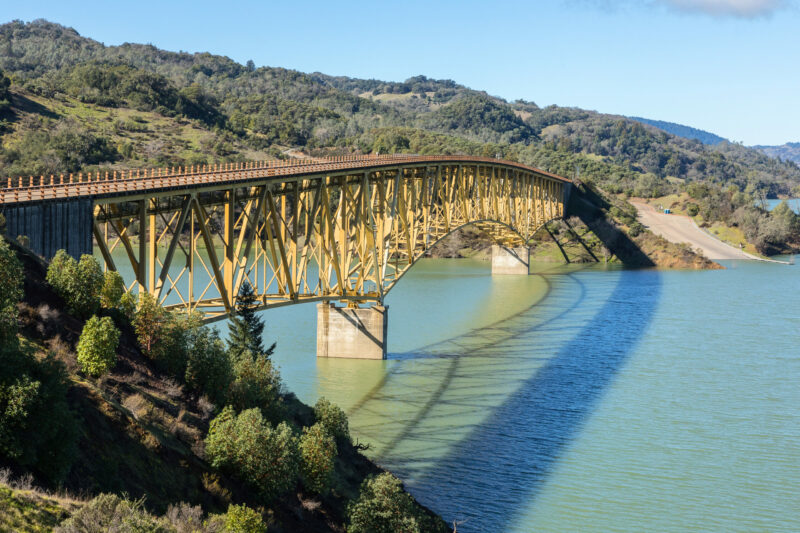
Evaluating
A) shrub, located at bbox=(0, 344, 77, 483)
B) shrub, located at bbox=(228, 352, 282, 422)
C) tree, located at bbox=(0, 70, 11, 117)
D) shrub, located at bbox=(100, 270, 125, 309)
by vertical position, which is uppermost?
tree, located at bbox=(0, 70, 11, 117)

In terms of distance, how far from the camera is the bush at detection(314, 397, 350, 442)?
2739 centimetres

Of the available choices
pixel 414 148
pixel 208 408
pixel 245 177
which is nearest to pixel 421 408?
pixel 245 177

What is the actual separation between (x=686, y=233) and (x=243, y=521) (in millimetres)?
108288

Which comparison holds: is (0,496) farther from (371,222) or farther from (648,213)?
(648,213)

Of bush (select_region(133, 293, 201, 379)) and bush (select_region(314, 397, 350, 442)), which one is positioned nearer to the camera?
bush (select_region(133, 293, 201, 379))

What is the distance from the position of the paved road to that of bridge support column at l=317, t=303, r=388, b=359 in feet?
234

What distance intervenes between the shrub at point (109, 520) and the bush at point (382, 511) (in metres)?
7.29

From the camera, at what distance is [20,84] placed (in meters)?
119

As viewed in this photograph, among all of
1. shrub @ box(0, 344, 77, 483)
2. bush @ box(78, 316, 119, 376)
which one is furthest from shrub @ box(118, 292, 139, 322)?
shrub @ box(0, 344, 77, 483)

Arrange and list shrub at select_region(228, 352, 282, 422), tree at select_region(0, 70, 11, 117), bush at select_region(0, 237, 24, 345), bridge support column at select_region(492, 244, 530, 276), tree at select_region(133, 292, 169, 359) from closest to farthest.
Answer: bush at select_region(0, 237, 24, 345) < tree at select_region(133, 292, 169, 359) < shrub at select_region(228, 352, 282, 422) < bridge support column at select_region(492, 244, 530, 276) < tree at select_region(0, 70, 11, 117)

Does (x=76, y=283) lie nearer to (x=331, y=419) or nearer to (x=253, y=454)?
(x=253, y=454)

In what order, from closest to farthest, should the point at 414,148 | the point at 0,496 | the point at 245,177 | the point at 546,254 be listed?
the point at 0,496 → the point at 245,177 → the point at 546,254 → the point at 414,148

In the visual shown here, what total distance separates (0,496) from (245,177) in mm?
23466

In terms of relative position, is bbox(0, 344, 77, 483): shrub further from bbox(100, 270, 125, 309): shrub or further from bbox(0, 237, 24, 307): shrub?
bbox(100, 270, 125, 309): shrub
